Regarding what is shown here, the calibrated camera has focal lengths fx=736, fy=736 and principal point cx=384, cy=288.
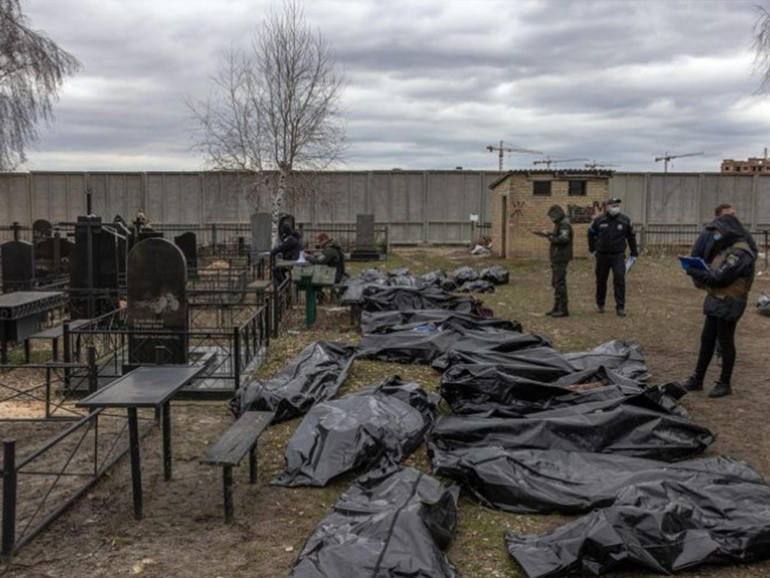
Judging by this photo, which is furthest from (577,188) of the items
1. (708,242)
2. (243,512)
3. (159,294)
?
(243,512)

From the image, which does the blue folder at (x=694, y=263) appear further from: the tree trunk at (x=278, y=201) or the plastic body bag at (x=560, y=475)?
the tree trunk at (x=278, y=201)

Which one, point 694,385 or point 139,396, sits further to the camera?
point 694,385

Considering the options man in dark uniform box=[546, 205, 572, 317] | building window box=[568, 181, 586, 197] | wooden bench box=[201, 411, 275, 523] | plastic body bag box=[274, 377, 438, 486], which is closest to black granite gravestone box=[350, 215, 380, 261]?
building window box=[568, 181, 586, 197]

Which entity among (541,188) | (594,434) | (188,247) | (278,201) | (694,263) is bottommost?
(594,434)

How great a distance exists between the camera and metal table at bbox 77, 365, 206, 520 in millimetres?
4379

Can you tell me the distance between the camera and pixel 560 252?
11.9 metres

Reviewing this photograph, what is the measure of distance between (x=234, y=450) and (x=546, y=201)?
18326 mm

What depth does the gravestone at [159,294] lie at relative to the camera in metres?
8.05

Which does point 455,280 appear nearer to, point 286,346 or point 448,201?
point 286,346

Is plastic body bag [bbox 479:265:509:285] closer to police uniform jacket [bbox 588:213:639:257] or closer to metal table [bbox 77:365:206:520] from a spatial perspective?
police uniform jacket [bbox 588:213:639:257]

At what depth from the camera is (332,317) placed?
1245cm

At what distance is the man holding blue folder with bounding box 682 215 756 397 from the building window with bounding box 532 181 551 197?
47.8ft

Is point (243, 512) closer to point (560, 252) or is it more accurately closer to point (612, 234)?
point (560, 252)

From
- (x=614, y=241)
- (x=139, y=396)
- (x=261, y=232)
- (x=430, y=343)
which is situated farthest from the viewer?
(x=261, y=232)
